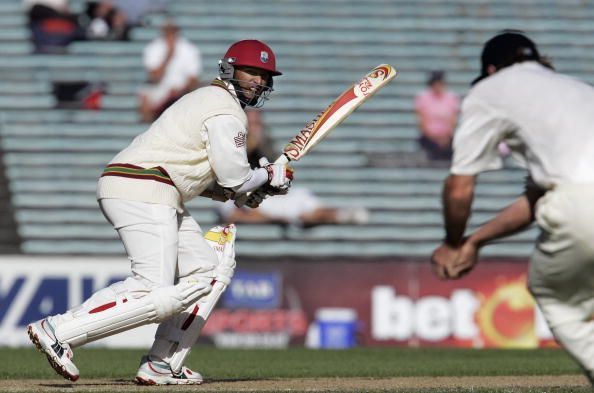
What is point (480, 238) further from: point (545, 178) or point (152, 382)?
point (152, 382)

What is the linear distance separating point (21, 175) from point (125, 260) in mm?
3164

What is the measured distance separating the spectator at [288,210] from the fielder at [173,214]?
7979mm

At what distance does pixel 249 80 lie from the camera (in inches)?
265

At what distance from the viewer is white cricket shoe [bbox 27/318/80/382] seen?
6.11 meters

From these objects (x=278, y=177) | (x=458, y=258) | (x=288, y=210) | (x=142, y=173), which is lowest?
(x=288, y=210)

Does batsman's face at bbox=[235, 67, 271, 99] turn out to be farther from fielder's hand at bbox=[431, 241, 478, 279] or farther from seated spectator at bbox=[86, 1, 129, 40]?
seated spectator at bbox=[86, 1, 129, 40]

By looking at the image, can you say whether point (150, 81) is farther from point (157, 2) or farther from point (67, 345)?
point (67, 345)

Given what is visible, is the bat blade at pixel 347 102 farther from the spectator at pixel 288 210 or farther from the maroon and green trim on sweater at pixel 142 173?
the spectator at pixel 288 210

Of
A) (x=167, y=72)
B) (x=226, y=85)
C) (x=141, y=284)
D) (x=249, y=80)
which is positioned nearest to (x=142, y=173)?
(x=141, y=284)

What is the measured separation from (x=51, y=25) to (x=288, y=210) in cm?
441

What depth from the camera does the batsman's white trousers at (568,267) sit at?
13.2 feet

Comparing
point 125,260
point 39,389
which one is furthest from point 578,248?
point 125,260

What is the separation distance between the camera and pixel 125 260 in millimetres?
12977

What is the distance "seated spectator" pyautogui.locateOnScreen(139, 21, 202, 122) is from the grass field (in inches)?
188
